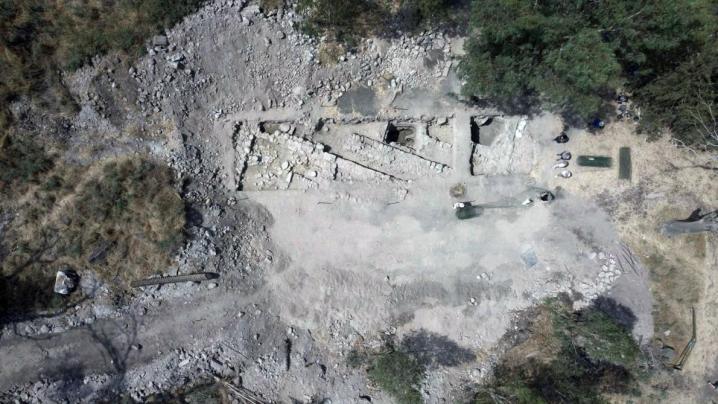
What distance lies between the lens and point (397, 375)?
2078cm

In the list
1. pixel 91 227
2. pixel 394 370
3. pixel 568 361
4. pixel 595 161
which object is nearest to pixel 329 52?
pixel 91 227

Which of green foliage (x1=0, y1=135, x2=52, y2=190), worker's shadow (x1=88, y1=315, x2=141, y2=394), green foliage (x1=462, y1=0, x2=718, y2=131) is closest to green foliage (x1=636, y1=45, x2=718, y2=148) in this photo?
green foliage (x1=462, y1=0, x2=718, y2=131)

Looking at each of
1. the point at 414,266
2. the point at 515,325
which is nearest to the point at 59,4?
the point at 414,266

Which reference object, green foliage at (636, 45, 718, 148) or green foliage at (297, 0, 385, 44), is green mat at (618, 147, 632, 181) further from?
green foliage at (297, 0, 385, 44)

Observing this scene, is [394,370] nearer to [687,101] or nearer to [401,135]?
[401,135]

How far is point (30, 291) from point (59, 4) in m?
13.5

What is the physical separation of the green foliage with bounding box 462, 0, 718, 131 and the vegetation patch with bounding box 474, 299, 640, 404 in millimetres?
10614

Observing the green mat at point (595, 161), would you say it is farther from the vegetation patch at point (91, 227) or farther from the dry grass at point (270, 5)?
the vegetation patch at point (91, 227)

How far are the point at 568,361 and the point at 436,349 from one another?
6460mm

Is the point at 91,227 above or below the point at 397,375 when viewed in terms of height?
above

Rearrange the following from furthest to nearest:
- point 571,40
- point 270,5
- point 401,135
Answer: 1. point 401,135
2. point 270,5
3. point 571,40

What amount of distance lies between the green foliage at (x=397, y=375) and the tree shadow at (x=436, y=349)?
2.31ft

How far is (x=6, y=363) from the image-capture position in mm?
19875

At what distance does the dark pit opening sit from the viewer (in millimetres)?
23678
